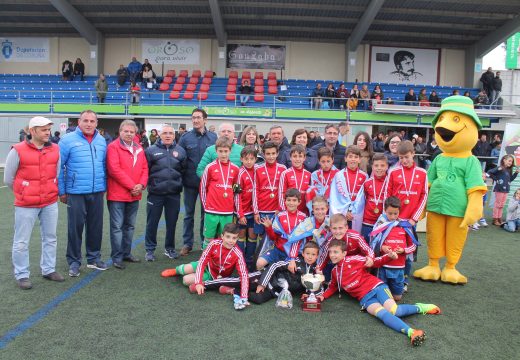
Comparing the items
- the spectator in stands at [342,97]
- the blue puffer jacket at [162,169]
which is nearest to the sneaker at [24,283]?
the blue puffer jacket at [162,169]

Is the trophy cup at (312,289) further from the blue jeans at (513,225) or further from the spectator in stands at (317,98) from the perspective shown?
the spectator in stands at (317,98)

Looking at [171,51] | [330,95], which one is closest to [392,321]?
[330,95]

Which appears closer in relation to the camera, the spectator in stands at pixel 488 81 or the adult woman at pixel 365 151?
the adult woman at pixel 365 151

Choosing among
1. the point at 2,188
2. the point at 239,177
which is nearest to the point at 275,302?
the point at 239,177

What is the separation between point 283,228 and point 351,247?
0.72 meters

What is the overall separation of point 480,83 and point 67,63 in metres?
21.0

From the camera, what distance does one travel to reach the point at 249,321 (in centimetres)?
Answer: 367

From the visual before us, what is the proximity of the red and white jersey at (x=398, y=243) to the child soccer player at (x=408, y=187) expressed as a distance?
370mm

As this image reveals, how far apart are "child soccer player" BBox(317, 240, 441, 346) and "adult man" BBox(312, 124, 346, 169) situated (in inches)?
61.3

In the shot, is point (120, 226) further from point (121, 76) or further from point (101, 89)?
point (121, 76)

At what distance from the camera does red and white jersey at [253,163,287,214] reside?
4.93 meters

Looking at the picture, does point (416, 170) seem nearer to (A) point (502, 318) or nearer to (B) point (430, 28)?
(A) point (502, 318)

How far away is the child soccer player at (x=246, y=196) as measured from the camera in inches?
194

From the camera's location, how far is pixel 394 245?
14.0ft
